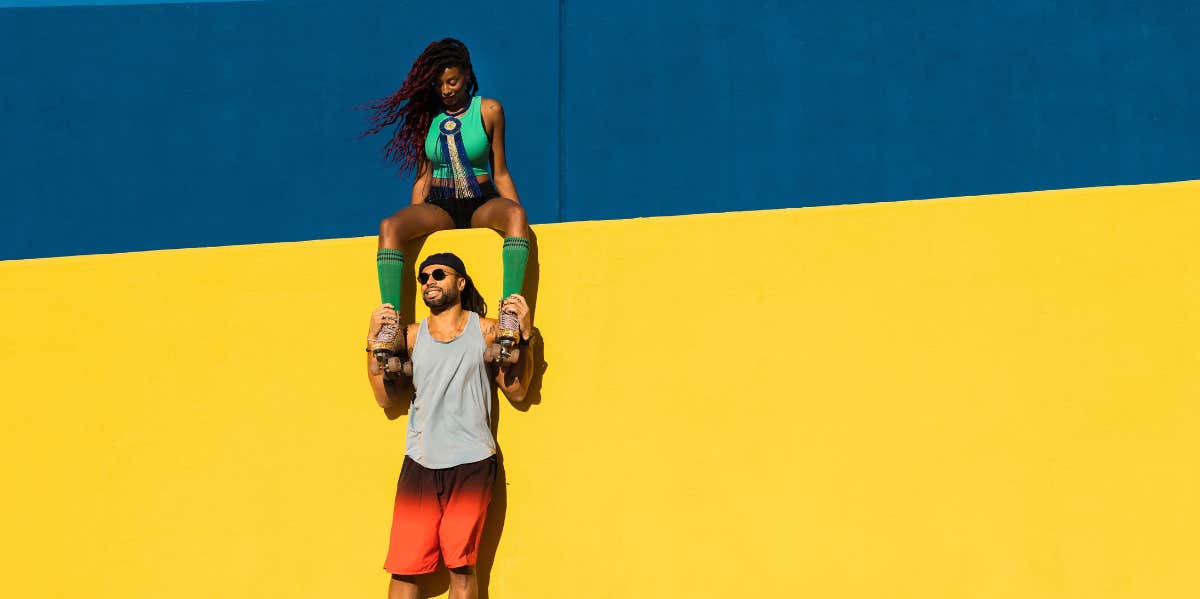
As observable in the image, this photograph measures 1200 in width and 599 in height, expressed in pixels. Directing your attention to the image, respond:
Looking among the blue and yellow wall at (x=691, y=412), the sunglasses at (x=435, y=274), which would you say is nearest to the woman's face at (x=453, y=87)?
the blue and yellow wall at (x=691, y=412)

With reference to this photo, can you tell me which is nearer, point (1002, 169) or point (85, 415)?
point (85, 415)

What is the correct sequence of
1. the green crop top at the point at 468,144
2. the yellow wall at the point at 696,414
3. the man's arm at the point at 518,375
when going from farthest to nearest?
the green crop top at the point at 468,144 → the man's arm at the point at 518,375 → the yellow wall at the point at 696,414

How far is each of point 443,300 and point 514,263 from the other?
10.6 inches

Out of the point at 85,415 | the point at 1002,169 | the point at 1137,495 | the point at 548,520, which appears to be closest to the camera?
the point at 1137,495

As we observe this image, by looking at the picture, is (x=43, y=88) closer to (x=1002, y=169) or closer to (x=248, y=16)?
(x=248, y=16)

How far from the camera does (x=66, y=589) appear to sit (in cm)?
540

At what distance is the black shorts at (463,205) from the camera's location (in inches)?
219

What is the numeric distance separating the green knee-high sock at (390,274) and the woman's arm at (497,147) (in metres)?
0.53

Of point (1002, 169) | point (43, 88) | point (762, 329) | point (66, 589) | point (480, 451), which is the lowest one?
point (66, 589)

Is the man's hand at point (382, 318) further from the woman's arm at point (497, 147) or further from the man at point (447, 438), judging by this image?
the woman's arm at point (497, 147)

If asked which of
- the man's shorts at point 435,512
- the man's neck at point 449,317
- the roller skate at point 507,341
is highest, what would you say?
the man's neck at point 449,317

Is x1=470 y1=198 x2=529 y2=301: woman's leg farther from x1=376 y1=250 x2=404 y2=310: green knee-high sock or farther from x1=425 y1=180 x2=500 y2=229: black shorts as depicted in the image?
x1=376 y1=250 x2=404 y2=310: green knee-high sock

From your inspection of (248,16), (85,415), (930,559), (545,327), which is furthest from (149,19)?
(930,559)

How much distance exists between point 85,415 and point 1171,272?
382cm
